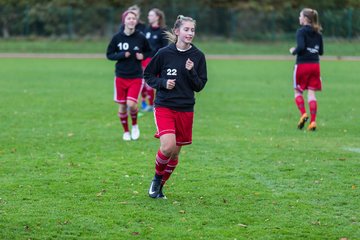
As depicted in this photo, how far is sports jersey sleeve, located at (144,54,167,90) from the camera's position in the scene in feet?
27.6

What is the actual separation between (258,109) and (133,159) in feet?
23.5

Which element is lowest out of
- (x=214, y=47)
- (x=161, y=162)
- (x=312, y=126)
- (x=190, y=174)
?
(x=214, y=47)

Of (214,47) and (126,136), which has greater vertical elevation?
(126,136)

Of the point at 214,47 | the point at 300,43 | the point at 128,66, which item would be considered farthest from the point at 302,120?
the point at 214,47

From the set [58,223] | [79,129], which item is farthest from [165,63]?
[79,129]

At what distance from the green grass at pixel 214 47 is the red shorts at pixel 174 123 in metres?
33.7

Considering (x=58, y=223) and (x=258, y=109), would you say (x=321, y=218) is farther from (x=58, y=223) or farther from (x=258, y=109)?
(x=258, y=109)

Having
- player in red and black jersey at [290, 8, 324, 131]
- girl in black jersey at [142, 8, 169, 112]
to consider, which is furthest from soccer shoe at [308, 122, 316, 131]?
girl in black jersey at [142, 8, 169, 112]

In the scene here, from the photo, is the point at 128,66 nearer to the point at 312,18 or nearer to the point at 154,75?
the point at 312,18

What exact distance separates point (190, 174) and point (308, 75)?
16.5ft

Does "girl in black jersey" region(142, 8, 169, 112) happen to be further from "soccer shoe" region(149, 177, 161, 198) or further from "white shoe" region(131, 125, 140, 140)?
"soccer shoe" region(149, 177, 161, 198)

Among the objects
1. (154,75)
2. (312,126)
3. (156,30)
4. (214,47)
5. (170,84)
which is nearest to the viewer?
(170,84)

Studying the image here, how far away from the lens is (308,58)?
14.3m

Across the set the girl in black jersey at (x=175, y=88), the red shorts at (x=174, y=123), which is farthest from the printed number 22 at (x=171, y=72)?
the red shorts at (x=174, y=123)
